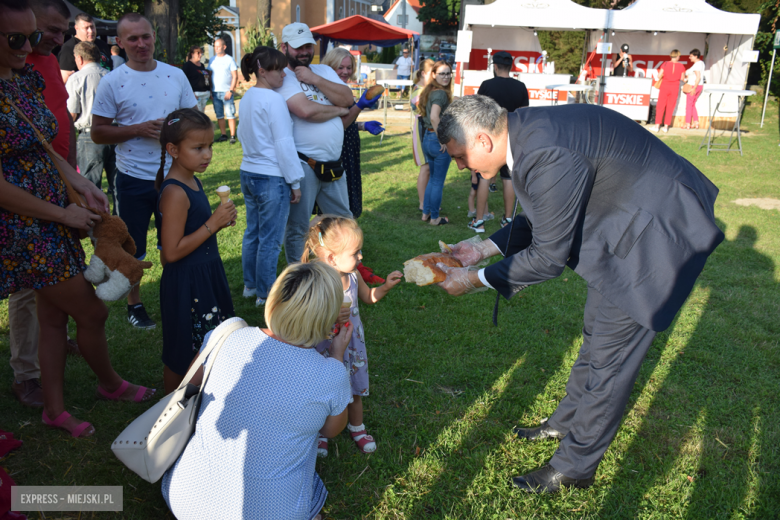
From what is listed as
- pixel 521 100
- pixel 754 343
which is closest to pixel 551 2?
pixel 521 100

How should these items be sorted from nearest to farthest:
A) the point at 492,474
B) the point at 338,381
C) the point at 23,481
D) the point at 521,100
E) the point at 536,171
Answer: the point at 338,381, the point at 536,171, the point at 23,481, the point at 492,474, the point at 521,100

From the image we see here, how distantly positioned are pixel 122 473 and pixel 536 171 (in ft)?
8.06

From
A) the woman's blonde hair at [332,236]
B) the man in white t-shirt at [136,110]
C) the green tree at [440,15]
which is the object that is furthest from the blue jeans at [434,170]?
the green tree at [440,15]

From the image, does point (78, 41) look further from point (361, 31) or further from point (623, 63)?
point (623, 63)

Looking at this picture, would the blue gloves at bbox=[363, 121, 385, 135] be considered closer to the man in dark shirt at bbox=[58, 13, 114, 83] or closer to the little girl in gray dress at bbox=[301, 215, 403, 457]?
the man in dark shirt at bbox=[58, 13, 114, 83]

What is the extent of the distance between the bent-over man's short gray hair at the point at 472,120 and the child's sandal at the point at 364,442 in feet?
5.46

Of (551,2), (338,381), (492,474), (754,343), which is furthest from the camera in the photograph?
(551,2)

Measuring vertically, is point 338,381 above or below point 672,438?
above

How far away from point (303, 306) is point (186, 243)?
3.54ft

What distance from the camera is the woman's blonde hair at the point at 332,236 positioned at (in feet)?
8.79

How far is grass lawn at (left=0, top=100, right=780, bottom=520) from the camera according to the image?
2584 mm

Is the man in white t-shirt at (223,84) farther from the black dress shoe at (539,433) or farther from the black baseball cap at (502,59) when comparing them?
the black dress shoe at (539,433)

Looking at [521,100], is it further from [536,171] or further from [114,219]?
[114,219]

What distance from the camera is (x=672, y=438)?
3.06m
